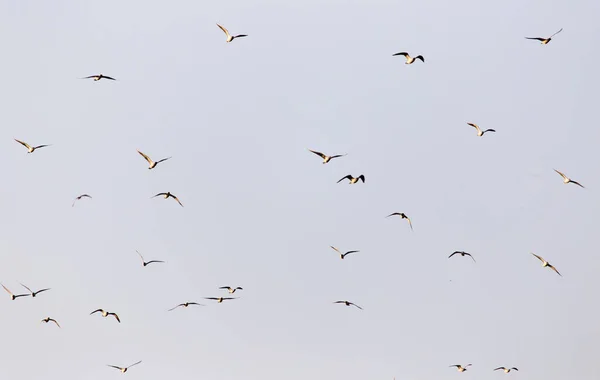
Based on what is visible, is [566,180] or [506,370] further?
[506,370]

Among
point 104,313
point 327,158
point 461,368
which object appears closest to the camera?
point 327,158

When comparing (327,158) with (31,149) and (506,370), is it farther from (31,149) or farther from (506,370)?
(506,370)

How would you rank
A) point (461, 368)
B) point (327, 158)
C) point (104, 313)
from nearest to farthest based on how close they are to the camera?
point (327, 158) → point (104, 313) → point (461, 368)

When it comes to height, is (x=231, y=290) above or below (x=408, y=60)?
below

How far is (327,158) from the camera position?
93.8 m

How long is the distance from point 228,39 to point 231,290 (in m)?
34.1

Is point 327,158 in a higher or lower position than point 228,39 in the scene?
lower

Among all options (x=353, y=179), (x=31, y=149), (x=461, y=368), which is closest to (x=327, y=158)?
(x=353, y=179)

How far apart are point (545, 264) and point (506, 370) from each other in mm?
34166

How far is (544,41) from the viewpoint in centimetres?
9794

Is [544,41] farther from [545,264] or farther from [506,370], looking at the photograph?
[506,370]

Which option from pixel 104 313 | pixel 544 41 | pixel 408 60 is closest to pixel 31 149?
pixel 104 313

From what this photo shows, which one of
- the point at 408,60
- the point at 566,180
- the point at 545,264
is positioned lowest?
the point at 545,264

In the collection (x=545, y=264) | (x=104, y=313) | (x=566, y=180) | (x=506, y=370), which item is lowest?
(x=506, y=370)
